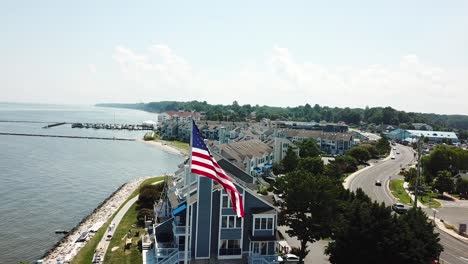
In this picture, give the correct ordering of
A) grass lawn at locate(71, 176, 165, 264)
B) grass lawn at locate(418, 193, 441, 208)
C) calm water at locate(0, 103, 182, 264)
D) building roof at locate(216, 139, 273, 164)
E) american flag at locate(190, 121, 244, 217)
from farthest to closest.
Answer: building roof at locate(216, 139, 273, 164) → grass lawn at locate(418, 193, 441, 208) → calm water at locate(0, 103, 182, 264) → grass lawn at locate(71, 176, 165, 264) → american flag at locate(190, 121, 244, 217)

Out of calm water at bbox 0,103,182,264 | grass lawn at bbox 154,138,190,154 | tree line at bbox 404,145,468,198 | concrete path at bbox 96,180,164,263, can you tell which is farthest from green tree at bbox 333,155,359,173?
grass lawn at bbox 154,138,190,154

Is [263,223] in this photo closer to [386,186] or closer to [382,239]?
[382,239]

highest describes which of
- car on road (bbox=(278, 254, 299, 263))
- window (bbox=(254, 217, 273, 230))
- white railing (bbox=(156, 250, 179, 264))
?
window (bbox=(254, 217, 273, 230))

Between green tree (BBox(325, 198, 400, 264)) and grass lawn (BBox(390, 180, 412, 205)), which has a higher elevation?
green tree (BBox(325, 198, 400, 264))

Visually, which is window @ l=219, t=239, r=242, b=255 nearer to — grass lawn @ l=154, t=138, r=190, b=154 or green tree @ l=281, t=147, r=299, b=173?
green tree @ l=281, t=147, r=299, b=173

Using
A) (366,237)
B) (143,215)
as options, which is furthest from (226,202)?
(143,215)

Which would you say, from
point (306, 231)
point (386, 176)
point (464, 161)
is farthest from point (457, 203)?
point (306, 231)

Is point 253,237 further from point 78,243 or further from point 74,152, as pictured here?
point 74,152
